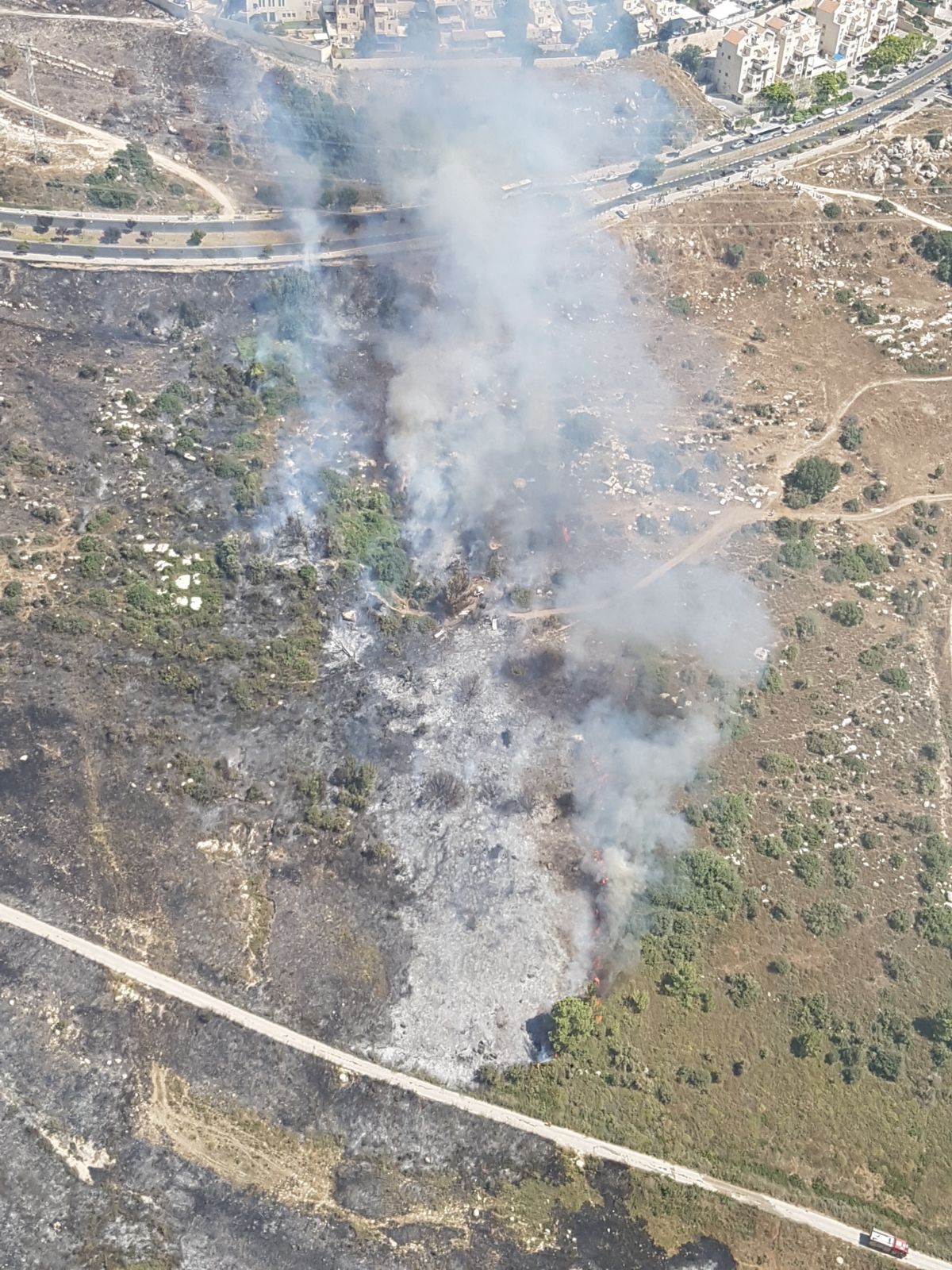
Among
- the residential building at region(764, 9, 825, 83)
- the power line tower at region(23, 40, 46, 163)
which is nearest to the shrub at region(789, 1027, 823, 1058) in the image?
the power line tower at region(23, 40, 46, 163)

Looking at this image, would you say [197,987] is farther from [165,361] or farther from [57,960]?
[165,361]

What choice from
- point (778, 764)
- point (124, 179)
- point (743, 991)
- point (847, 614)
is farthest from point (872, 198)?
point (743, 991)

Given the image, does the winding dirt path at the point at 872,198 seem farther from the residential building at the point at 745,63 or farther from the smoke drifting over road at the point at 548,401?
the residential building at the point at 745,63

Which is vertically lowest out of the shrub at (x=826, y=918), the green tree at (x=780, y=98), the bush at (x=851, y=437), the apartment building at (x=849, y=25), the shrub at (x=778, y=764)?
the shrub at (x=826, y=918)

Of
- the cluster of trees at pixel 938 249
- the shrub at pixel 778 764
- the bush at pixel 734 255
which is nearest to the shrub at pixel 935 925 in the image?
the shrub at pixel 778 764

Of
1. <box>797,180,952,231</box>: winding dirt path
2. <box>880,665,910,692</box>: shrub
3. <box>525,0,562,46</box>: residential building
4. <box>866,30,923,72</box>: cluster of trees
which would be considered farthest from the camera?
<box>866,30,923,72</box>: cluster of trees

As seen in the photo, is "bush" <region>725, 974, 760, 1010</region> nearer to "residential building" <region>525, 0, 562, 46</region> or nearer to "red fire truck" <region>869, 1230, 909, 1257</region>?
"red fire truck" <region>869, 1230, 909, 1257</region>

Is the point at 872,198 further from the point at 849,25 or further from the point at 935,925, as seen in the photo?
the point at 935,925
